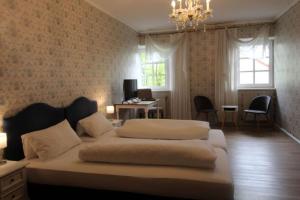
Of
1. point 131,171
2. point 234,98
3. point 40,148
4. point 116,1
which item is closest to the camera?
point 131,171

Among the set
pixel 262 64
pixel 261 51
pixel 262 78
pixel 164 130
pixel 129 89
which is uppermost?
pixel 261 51

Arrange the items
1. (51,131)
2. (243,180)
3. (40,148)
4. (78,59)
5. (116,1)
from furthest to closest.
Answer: (116,1) < (78,59) < (243,180) < (51,131) < (40,148)

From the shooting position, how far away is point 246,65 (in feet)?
20.6

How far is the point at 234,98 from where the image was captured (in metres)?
6.18

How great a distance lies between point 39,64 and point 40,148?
1127 mm

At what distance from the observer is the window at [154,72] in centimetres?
672

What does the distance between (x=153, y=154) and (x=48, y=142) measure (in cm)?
120

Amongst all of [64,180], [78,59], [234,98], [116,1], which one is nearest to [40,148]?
[64,180]

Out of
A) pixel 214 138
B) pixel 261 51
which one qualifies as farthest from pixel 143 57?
pixel 214 138

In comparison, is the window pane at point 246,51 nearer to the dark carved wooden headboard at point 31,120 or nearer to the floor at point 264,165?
the floor at point 264,165

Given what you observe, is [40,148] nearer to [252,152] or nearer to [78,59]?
[78,59]

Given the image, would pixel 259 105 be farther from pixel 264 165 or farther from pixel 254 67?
pixel 264 165

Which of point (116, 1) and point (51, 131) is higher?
point (116, 1)

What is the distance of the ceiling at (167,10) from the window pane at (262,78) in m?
1.37
